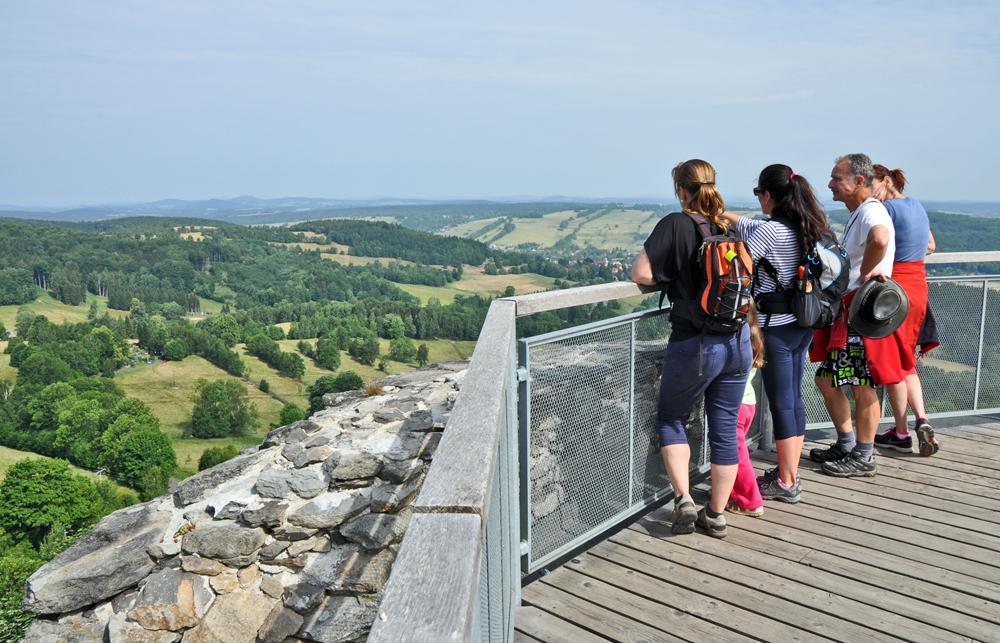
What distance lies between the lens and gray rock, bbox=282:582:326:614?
690 centimetres

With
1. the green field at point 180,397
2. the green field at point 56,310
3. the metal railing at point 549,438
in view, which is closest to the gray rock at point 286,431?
the metal railing at point 549,438

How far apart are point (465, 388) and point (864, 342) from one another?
2.91m

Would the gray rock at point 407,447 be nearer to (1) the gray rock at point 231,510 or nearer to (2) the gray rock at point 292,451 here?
(2) the gray rock at point 292,451

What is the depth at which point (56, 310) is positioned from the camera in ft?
354

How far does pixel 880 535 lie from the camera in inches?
131

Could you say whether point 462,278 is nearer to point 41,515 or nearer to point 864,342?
point 41,515

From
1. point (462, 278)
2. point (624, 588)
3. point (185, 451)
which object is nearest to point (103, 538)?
point (624, 588)

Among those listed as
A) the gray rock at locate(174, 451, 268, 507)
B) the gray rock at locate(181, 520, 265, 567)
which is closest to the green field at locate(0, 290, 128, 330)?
the gray rock at locate(174, 451, 268, 507)

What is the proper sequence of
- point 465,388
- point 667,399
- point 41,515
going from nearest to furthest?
point 465,388 → point 667,399 → point 41,515

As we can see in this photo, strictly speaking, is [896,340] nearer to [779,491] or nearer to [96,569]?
[779,491]

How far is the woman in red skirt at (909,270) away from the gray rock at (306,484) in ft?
17.6

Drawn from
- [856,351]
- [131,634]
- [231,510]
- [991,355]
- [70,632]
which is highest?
[856,351]

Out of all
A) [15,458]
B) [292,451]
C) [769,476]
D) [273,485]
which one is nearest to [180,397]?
[15,458]

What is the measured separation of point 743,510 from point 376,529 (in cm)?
427
